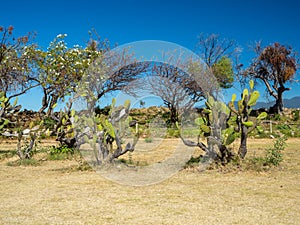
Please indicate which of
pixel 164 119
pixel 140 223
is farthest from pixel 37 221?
pixel 164 119

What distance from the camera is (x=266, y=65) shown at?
81.8 ft

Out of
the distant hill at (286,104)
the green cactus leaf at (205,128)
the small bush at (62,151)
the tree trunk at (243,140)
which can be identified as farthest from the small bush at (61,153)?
the distant hill at (286,104)

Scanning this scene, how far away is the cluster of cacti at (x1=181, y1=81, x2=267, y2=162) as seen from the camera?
23.3 feet

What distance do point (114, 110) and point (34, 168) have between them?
2.12 m

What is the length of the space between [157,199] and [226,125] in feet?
10.8

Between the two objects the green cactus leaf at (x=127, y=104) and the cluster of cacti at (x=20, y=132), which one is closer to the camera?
the green cactus leaf at (x=127, y=104)

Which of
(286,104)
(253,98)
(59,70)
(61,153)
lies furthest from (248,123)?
(286,104)

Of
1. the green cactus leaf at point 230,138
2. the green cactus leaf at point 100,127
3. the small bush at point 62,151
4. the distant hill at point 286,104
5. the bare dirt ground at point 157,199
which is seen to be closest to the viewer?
the bare dirt ground at point 157,199

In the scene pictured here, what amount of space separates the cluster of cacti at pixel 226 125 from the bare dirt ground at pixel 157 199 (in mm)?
649

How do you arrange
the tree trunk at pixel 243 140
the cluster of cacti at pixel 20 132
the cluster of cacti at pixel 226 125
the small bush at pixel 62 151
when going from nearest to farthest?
the cluster of cacti at pixel 226 125 → the tree trunk at pixel 243 140 → the cluster of cacti at pixel 20 132 → the small bush at pixel 62 151

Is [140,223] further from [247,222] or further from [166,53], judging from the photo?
[166,53]

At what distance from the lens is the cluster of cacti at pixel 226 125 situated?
23.3 ft

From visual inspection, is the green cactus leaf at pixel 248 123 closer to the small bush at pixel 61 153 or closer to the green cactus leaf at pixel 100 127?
the green cactus leaf at pixel 100 127

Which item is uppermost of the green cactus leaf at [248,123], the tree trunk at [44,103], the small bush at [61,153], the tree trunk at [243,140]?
the tree trunk at [44,103]
